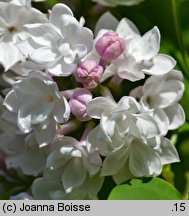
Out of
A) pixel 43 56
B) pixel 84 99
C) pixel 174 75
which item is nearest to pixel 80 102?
pixel 84 99

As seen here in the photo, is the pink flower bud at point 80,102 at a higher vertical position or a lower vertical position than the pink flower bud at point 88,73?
lower

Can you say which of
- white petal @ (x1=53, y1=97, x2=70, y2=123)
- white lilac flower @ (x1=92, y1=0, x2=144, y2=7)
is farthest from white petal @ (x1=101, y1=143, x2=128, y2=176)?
white lilac flower @ (x1=92, y1=0, x2=144, y2=7)

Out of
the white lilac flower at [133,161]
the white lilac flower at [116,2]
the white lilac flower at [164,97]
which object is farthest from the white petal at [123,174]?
Answer: the white lilac flower at [116,2]

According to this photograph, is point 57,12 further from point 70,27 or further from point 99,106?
point 99,106

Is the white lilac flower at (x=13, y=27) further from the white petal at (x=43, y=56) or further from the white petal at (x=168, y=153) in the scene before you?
the white petal at (x=168, y=153)

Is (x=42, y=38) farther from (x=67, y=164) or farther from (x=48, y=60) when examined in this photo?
(x=67, y=164)

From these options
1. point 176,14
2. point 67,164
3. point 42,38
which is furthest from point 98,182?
point 176,14
